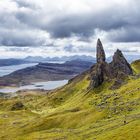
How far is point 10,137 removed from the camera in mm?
198250

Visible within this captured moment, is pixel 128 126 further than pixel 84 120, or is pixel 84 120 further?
pixel 84 120

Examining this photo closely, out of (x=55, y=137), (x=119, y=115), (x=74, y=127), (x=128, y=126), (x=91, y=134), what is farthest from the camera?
(x=74, y=127)

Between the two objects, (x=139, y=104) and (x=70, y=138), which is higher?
(x=139, y=104)

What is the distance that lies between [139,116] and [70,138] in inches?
1351

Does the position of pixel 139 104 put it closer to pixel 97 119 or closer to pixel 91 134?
pixel 97 119

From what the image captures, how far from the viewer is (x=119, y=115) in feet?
587

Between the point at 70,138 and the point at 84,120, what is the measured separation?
1483 inches

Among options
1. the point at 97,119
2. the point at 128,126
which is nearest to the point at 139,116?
the point at 128,126

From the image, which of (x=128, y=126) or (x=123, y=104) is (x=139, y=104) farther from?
(x=128, y=126)

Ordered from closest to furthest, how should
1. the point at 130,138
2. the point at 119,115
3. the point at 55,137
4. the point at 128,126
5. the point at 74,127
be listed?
the point at 130,138 < the point at 128,126 < the point at 55,137 < the point at 119,115 < the point at 74,127

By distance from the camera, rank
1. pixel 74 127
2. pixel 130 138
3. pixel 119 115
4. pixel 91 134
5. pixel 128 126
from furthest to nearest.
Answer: pixel 74 127
pixel 119 115
pixel 91 134
pixel 128 126
pixel 130 138

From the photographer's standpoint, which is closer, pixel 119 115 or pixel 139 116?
pixel 139 116

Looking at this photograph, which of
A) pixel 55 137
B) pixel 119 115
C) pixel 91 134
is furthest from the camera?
pixel 119 115

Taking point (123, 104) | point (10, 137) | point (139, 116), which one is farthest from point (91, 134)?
point (10, 137)
